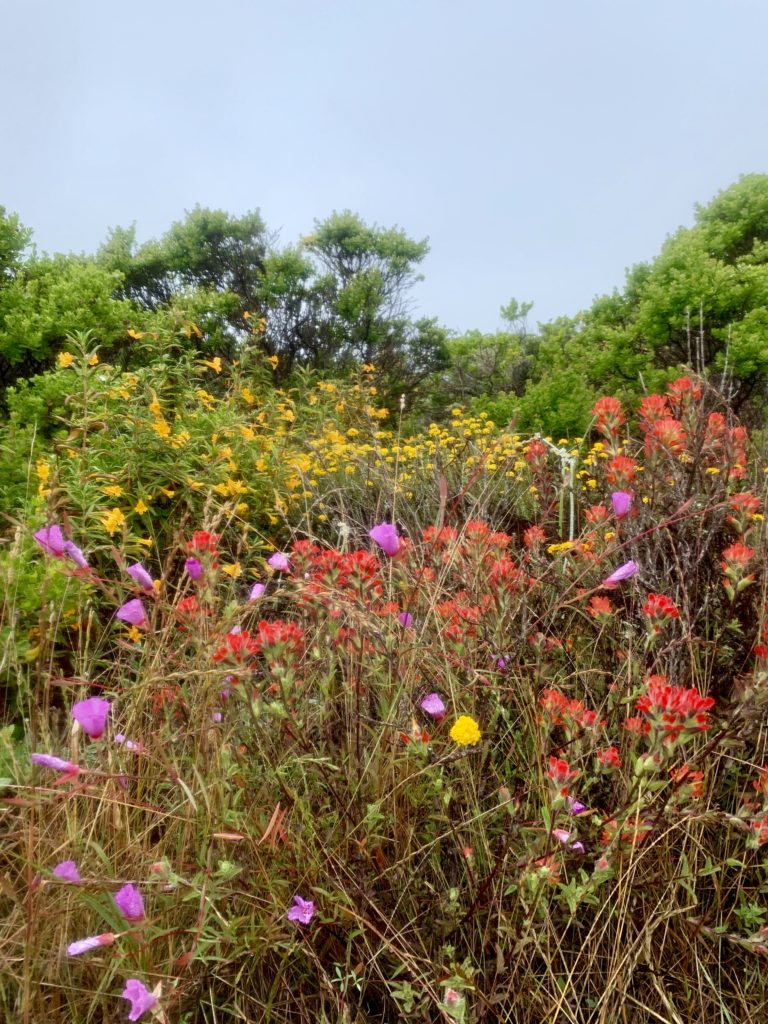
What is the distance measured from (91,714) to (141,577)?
0.81 feet

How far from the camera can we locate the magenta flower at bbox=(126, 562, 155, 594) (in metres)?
1.18

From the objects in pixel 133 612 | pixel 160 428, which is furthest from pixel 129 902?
pixel 160 428

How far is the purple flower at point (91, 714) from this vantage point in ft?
3.33

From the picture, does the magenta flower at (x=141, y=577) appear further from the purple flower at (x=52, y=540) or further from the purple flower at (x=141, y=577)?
the purple flower at (x=52, y=540)

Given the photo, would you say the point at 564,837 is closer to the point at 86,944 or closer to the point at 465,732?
the point at 465,732

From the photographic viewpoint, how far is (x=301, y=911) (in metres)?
1.11

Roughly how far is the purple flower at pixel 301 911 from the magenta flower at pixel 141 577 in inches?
21.9

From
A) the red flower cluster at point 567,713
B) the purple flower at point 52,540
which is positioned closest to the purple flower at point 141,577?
the purple flower at point 52,540

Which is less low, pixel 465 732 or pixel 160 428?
pixel 160 428

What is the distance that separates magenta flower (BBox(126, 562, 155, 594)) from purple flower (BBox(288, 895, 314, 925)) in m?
0.56

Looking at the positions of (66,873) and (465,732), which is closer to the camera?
(66,873)

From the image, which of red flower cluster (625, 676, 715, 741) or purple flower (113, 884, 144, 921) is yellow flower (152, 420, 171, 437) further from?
red flower cluster (625, 676, 715, 741)

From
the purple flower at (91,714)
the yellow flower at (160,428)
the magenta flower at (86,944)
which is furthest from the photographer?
the yellow flower at (160,428)

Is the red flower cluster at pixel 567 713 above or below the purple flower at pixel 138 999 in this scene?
above
